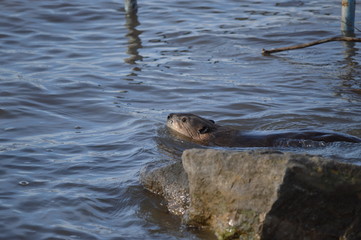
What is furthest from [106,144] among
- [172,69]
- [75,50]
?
[75,50]

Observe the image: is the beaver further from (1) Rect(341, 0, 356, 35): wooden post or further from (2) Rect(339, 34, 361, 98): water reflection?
(1) Rect(341, 0, 356, 35): wooden post

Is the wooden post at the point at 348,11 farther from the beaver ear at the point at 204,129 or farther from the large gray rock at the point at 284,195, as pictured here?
the large gray rock at the point at 284,195

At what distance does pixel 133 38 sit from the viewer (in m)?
12.7

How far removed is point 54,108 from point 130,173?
2780mm

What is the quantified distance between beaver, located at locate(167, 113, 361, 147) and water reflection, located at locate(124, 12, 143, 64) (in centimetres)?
357

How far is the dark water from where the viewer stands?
5723 millimetres

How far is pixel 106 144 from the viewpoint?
746 cm

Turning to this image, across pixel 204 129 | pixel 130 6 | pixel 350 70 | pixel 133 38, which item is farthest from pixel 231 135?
pixel 130 6

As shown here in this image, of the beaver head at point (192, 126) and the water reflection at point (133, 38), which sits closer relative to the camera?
the beaver head at point (192, 126)

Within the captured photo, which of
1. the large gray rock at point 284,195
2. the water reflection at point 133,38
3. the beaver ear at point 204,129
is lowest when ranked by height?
the beaver ear at point 204,129

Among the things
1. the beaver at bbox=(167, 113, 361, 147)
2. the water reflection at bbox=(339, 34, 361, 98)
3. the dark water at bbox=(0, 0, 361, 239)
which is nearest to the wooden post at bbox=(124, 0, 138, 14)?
the dark water at bbox=(0, 0, 361, 239)

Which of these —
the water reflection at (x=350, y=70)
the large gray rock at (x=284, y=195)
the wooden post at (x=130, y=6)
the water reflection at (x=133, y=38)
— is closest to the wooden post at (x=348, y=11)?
the water reflection at (x=350, y=70)

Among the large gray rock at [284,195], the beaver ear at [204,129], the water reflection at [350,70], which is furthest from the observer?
the water reflection at [350,70]

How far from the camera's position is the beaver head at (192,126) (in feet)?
25.0
